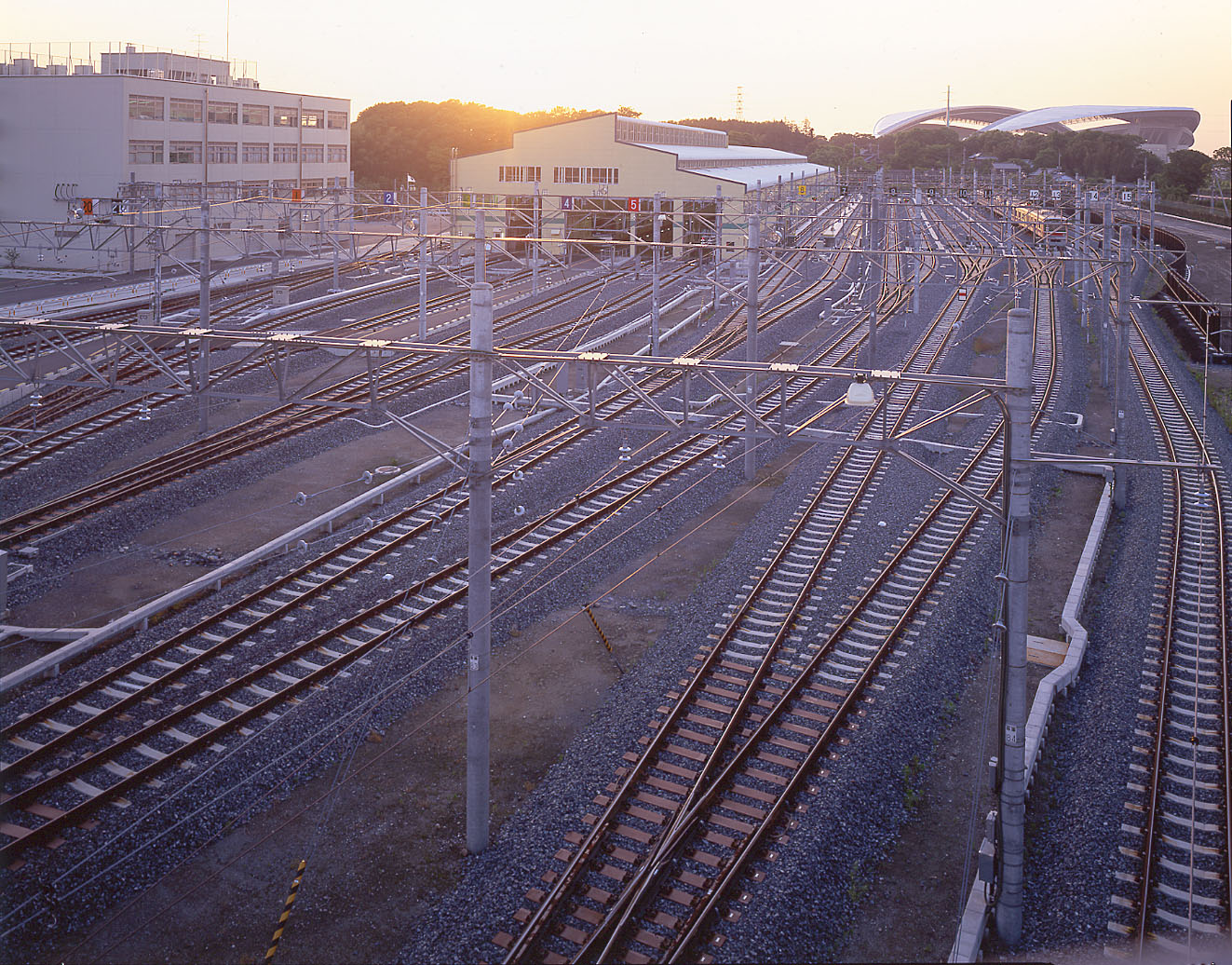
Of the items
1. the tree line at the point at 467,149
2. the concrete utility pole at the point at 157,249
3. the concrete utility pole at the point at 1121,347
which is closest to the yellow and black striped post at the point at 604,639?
the concrete utility pole at the point at 1121,347

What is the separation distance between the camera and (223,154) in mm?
41594

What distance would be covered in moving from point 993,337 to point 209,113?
95.5 feet

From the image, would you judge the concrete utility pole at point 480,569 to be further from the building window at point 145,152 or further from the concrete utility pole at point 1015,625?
the building window at point 145,152

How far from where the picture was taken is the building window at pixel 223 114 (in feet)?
134

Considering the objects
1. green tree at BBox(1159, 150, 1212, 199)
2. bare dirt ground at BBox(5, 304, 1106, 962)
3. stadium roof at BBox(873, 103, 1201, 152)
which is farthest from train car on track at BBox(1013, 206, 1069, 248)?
stadium roof at BBox(873, 103, 1201, 152)

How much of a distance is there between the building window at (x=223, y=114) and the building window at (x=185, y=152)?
1197 millimetres

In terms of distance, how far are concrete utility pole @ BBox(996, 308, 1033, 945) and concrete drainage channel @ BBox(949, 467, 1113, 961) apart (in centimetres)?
16

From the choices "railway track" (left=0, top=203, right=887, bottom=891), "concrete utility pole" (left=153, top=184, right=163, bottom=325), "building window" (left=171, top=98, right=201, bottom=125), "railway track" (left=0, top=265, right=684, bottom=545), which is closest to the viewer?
"railway track" (left=0, top=203, right=887, bottom=891)

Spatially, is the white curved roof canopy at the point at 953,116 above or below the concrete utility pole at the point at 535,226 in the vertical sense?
above

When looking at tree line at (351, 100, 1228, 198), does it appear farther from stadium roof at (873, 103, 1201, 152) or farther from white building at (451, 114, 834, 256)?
stadium roof at (873, 103, 1201, 152)

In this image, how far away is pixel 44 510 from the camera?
14.0 meters

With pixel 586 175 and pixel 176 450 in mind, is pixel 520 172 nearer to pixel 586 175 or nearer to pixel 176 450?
pixel 586 175

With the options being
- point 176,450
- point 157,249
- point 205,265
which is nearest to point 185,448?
point 176,450

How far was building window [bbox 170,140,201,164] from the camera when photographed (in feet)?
126
